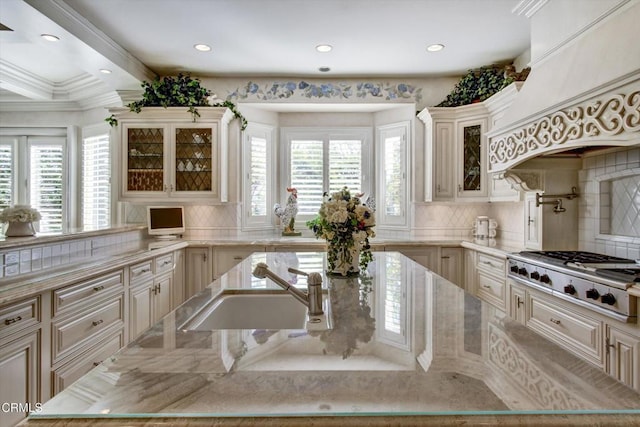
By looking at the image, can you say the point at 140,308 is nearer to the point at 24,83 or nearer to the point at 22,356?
the point at 22,356

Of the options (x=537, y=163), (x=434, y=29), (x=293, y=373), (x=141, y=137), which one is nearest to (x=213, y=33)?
(x=141, y=137)

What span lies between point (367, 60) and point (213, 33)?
1528mm

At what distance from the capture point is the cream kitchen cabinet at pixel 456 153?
3709 mm

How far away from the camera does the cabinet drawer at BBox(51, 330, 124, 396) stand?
82.1 inches

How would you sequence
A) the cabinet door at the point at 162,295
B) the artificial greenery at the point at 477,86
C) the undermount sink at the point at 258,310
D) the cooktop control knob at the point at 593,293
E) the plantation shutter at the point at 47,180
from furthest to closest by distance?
the plantation shutter at the point at 47,180, the artificial greenery at the point at 477,86, the cabinet door at the point at 162,295, the cooktop control knob at the point at 593,293, the undermount sink at the point at 258,310

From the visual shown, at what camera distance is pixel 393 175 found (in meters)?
4.39

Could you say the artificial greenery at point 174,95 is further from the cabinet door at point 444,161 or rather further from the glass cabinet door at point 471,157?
the glass cabinet door at point 471,157

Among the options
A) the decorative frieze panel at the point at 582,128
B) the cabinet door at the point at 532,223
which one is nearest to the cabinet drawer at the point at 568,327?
the cabinet door at the point at 532,223

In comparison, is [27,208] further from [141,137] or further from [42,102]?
[42,102]

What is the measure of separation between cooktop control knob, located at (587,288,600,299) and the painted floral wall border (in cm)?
294

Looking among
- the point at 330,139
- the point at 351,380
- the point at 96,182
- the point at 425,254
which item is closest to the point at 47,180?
the point at 96,182

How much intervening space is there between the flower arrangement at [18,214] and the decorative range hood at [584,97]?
10.8 ft

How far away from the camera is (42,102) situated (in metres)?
4.71

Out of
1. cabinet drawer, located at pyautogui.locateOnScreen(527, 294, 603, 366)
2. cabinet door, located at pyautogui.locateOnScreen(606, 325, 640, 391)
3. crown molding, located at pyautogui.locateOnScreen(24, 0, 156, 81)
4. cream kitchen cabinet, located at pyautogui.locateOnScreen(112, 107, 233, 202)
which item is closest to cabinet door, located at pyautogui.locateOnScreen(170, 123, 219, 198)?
cream kitchen cabinet, located at pyautogui.locateOnScreen(112, 107, 233, 202)
